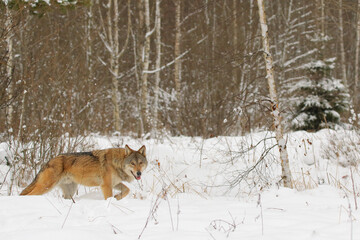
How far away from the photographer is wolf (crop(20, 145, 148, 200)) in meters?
5.21

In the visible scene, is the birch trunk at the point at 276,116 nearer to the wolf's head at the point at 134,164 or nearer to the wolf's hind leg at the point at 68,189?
the wolf's head at the point at 134,164

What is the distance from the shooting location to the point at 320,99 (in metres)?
12.0

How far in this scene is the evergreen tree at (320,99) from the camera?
12.1m

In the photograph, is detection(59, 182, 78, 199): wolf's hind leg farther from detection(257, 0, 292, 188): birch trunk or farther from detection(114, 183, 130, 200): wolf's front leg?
detection(257, 0, 292, 188): birch trunk

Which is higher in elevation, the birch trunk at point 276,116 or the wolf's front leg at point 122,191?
the birch trunk at point 276,116

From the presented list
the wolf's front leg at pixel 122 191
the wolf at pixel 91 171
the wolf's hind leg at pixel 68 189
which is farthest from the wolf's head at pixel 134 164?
the wolf's hind leg at pixel 68 189

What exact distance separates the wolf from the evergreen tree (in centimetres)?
812

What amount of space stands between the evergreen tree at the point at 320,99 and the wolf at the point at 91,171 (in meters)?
8.12

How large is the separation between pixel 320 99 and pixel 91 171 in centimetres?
935

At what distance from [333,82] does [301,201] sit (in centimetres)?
917

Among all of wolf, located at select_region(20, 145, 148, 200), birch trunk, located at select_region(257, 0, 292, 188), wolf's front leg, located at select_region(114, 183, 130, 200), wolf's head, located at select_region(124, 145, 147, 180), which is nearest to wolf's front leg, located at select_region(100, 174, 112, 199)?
wolf, located at select_region(20, 145, 148, 200)

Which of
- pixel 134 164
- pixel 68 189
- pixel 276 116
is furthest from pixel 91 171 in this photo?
pixel 276 116

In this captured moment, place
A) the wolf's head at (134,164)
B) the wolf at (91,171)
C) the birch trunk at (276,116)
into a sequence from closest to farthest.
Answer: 1. the wolf at (91,171)
2. the birch trunk at (276,116)
3. the wolf's head at (134,164)

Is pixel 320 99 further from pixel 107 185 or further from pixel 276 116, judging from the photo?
pixel 107 185
